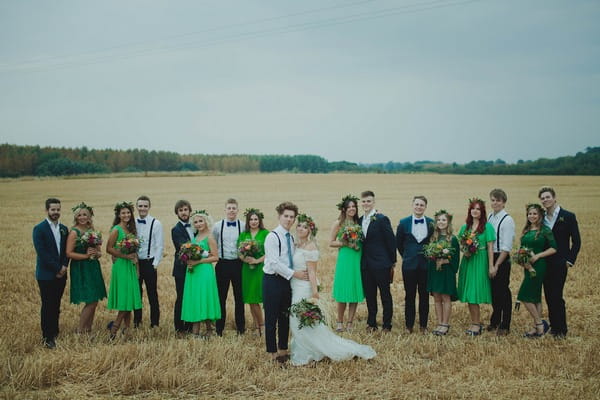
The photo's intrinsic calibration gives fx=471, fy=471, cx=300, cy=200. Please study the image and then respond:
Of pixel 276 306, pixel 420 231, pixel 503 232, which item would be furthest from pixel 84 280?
pixel 503 232

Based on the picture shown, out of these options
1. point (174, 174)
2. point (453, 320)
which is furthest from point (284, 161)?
point (453, 320)

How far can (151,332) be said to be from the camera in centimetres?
844

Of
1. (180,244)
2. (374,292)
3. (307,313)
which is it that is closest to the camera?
(307,313)

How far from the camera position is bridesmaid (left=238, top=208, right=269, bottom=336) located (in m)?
8.73

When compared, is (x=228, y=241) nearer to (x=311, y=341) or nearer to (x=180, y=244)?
(x=180, y=244)

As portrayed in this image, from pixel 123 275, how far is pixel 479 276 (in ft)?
21.0

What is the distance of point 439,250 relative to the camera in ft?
27.3

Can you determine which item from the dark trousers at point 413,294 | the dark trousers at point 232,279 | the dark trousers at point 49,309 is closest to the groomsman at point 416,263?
the dark trousers at point 413,294

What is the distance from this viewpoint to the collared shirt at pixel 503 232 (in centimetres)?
834

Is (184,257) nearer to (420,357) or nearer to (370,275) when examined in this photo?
(370,275)

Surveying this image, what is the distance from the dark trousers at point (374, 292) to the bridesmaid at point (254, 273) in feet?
6.55

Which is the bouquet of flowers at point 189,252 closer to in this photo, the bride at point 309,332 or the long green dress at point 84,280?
the long green dress at point 84,280

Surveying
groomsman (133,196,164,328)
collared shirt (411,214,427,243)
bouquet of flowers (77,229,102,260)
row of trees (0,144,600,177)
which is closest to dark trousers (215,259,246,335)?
groomsman (133,196,164,328)

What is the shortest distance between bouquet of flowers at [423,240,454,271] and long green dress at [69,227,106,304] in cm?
590
